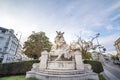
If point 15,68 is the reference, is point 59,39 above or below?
above

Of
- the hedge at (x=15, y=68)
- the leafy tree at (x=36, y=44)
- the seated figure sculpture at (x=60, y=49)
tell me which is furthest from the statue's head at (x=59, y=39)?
the leafy tree at (x=36, y=44)

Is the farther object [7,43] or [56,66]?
[7,43]

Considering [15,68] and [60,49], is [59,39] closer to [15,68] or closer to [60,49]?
[60,49]

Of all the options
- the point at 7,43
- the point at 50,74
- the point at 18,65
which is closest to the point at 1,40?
the point at 7,43

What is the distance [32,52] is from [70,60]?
53.4 ft

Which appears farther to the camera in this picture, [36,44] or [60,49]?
[36,44]

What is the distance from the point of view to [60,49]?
489 inches

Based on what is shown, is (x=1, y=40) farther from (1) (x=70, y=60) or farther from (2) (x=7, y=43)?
(1) (x=70, y=60)

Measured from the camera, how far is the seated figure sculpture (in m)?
11.7

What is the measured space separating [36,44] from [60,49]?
48.6 feet

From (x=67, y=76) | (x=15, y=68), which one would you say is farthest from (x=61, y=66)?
(x=15, y=68)

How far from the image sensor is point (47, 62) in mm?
11188

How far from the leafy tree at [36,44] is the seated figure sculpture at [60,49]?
12277 millimetres

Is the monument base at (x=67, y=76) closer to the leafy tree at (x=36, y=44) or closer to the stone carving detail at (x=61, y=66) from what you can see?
the stone carving detail at (x=61, y=66)
